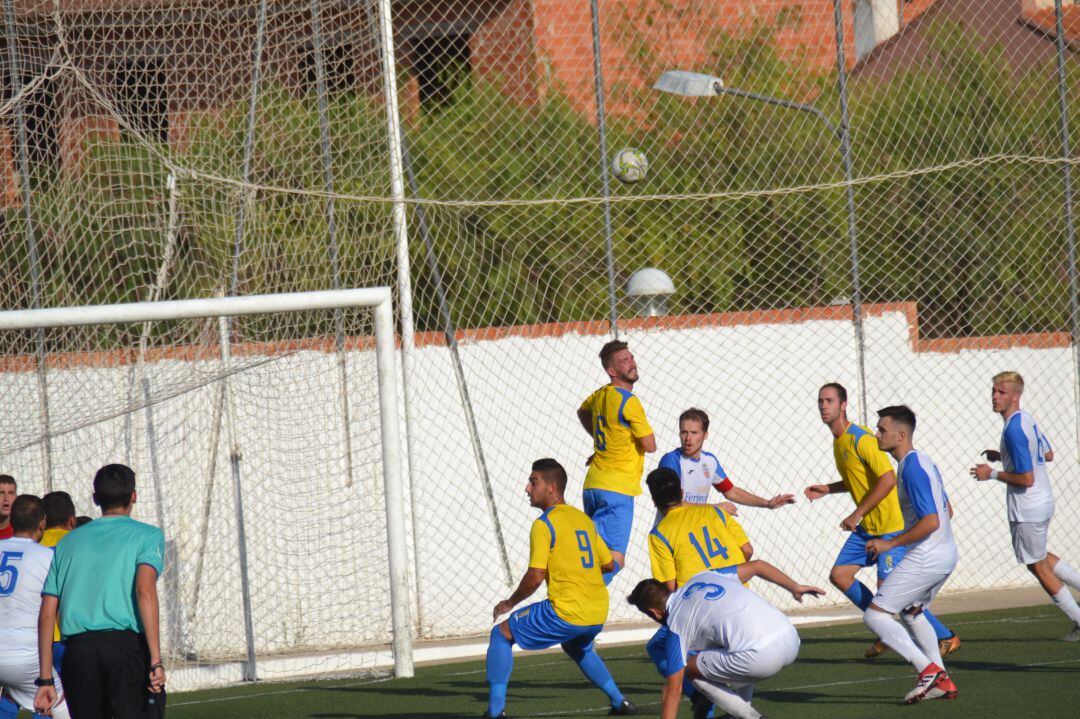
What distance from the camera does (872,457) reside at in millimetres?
9398

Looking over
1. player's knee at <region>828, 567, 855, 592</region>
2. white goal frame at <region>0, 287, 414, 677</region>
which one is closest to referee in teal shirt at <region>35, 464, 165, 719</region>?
white goal frame at <region>0, 287, 414, 677</region>

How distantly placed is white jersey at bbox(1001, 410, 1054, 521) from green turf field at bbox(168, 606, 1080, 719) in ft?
3.02

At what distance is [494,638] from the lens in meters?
7.94

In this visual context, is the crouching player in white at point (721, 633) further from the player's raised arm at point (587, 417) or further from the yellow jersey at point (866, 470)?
the player's raised arm at point (587, 417)

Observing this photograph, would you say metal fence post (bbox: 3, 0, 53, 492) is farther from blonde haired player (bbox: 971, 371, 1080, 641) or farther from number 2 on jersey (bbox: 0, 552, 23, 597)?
blonde haired player (bbox: 971, 371, 1080, 641)

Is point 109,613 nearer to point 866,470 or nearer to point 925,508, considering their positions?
point 925,508

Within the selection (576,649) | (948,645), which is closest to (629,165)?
(948,645)

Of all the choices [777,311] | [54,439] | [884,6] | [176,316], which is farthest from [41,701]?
[884,6]

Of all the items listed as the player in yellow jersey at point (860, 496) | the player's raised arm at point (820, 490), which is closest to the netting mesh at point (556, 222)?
the player's raised arm at point (820, 490)

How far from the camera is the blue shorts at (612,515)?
978cm

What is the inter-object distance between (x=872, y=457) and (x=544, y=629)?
2.88 m

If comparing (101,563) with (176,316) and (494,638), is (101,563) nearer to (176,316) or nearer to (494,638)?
(494,638)

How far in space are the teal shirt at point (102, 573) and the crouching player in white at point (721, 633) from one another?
2.19 m

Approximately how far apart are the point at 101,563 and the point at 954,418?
31.7 feet
